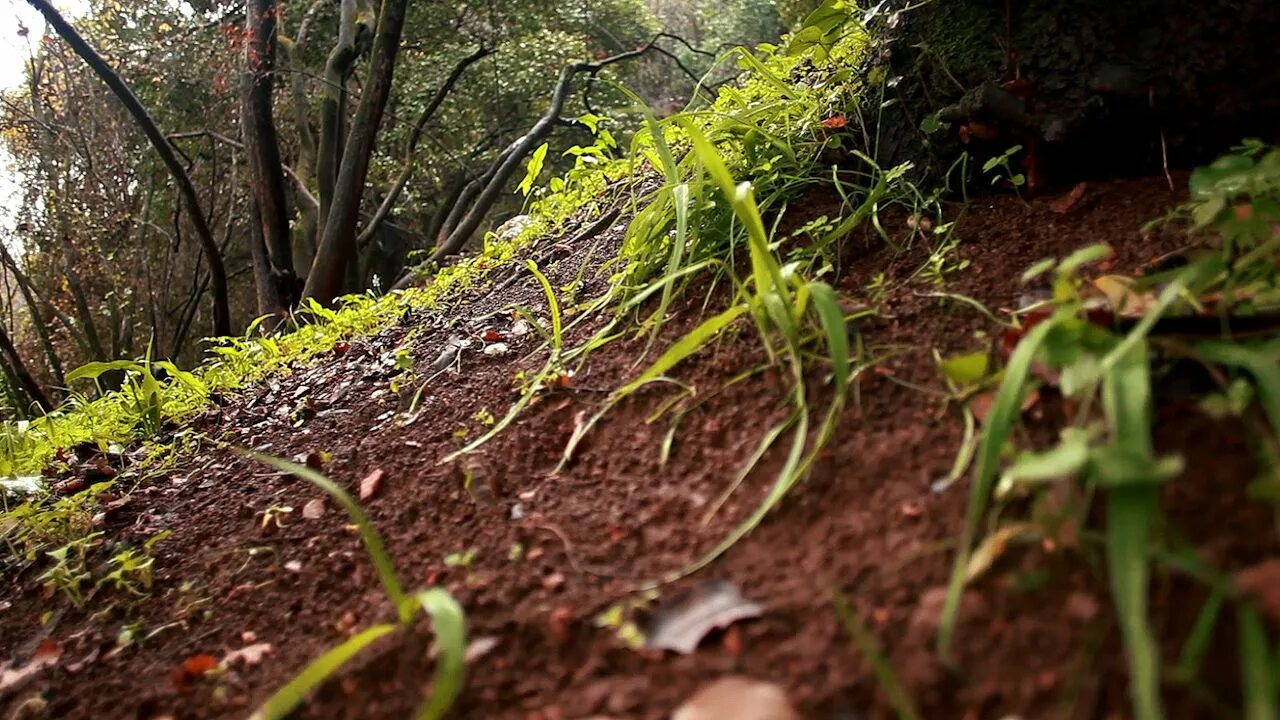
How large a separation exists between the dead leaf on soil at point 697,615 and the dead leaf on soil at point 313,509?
2.53 feet

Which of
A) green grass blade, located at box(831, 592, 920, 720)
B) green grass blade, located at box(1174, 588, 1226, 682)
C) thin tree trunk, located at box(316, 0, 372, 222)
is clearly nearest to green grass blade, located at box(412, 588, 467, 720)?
green grass blade, located at box(831, 592, 920, 720)

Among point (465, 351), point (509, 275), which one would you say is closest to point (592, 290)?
point (465, 351)

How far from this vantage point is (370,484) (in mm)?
1356

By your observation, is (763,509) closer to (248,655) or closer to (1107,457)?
(1107,457)

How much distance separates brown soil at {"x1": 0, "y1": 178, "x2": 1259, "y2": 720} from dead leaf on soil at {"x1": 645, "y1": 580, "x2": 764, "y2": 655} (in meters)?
0.01

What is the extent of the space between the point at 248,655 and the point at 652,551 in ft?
1.84

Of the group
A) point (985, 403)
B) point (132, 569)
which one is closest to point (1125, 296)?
point (985, 403)

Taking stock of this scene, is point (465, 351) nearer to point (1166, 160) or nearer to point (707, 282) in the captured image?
point (707, 282)

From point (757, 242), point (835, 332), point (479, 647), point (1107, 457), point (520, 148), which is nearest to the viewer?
Answer: point (1107, 457)

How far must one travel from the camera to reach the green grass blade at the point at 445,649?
720 mm

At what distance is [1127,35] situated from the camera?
1.32 m

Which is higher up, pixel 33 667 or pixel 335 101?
pixel 335 101

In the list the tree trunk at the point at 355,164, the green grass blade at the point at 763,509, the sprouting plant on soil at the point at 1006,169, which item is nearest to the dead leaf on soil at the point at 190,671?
the green grass blade at the point at 763,509

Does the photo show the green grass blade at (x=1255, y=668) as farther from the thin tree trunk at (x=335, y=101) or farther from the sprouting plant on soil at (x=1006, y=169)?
the thin tree trunk at (x=335, y=101)
